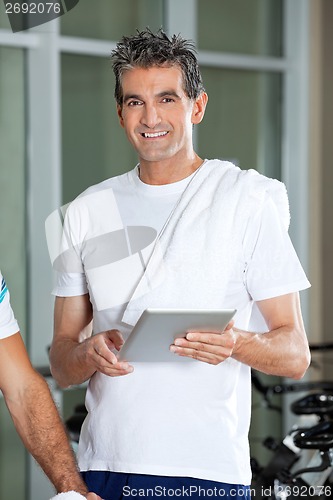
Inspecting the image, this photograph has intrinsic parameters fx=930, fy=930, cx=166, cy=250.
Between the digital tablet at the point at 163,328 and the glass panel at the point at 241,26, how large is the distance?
2718 mm

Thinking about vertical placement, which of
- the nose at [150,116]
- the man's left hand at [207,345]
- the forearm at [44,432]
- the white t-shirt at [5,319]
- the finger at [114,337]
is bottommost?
the forearm at [44,432]

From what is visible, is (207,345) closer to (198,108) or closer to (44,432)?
(44,432)

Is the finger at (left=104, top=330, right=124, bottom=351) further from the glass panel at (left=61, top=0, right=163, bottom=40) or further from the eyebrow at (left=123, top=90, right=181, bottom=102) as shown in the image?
the glass panel at (left=61, top=0, right=163, bottom=40)

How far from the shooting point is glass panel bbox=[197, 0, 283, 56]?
4.07 m

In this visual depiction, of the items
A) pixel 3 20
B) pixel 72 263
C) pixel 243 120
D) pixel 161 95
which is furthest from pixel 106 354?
Answer: pixel 243 120

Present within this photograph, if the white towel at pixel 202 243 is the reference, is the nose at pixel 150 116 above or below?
above

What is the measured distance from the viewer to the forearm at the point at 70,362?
5.50ft

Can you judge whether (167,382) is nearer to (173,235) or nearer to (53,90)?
(173,235)

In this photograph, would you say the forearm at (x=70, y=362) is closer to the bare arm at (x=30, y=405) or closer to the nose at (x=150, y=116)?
the bare arm at (x=30, y=405)

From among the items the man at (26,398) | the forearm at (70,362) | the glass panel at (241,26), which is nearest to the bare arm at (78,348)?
the forearm at (70,362)

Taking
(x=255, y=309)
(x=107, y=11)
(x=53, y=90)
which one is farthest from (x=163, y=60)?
(x=107, y=11)

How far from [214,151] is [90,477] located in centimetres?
258

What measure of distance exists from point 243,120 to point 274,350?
2741 millimetres

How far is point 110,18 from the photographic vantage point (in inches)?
146
